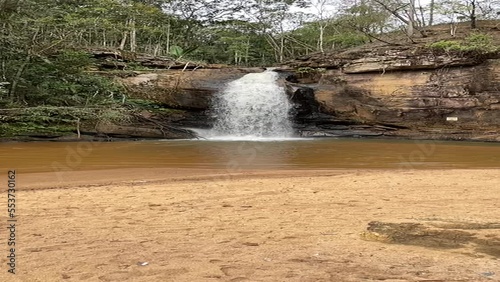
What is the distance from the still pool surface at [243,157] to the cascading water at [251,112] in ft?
18.7

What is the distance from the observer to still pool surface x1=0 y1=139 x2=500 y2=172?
1029 cm

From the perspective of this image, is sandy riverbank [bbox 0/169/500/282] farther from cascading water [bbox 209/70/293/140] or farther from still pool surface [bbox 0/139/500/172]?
cascading water [bbox 209/70/293/140]

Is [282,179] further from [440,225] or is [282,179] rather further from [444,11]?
[444,11]

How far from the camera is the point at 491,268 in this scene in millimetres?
3176

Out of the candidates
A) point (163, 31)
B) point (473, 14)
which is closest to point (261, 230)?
point (473, 14)

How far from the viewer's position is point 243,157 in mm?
12008

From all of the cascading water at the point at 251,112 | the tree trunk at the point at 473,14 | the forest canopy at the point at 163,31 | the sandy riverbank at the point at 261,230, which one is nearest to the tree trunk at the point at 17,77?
the forest canopy at the point at 163,31

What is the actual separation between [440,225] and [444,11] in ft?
73.9

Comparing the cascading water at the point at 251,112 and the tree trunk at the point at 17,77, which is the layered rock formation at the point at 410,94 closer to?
the cascading water at the point at 251,112

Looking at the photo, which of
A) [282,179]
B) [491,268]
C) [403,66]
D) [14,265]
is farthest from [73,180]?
[403,66]

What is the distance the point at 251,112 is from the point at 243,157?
908 cm

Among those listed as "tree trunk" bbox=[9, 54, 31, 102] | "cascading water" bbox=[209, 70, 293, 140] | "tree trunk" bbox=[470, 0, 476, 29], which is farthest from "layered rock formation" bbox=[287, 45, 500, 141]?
"tree trunk" bbox=[9, 54, 31, 102]

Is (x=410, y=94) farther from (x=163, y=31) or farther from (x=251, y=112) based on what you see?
(x=163, y=31)

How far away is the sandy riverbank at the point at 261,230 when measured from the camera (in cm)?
327
